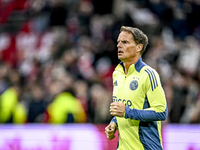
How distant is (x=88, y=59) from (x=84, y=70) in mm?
474

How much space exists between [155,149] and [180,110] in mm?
3402

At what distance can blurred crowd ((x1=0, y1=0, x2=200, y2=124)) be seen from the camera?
661cm

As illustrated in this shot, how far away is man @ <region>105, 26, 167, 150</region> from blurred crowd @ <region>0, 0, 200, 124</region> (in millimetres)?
2813

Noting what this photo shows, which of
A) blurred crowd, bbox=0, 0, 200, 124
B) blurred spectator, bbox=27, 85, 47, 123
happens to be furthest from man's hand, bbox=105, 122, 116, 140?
blurred spectator, bbox=27, 85, 47, 123

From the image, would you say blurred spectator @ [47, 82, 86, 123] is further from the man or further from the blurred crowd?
the man

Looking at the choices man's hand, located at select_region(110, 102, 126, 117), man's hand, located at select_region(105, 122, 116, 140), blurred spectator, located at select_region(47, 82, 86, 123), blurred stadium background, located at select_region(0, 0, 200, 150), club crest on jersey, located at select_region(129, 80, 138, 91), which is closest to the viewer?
man's hand, located at select_region(110, 102, 126, 117)

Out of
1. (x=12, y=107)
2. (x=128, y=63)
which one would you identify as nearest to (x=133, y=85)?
(x=128, y=63)

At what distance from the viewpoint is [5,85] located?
856 centimetres

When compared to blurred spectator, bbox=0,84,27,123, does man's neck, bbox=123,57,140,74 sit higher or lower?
higher

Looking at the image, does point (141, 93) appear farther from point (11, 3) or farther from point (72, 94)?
point (11, 3)

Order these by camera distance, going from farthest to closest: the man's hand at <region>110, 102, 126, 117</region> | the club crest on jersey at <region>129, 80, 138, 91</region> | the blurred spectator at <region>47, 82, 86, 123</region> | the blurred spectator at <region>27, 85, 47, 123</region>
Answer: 1. the blurred spectator at <region>27, 85, 47, 123</region>
2. the blurred spectator at <region>47, 82, 86, 123</region>
3. the club crest on jersey at <region>129, 80, 138, 91</region>
4. the man's hand at <region>110, 102, 126, 117</region>

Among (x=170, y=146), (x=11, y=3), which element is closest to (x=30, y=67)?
(x=11, y=3)

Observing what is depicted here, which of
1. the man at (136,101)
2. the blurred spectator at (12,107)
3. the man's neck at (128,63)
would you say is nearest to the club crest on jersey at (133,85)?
the man at (136,101)

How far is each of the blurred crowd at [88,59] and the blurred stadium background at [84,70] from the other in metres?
0.02
